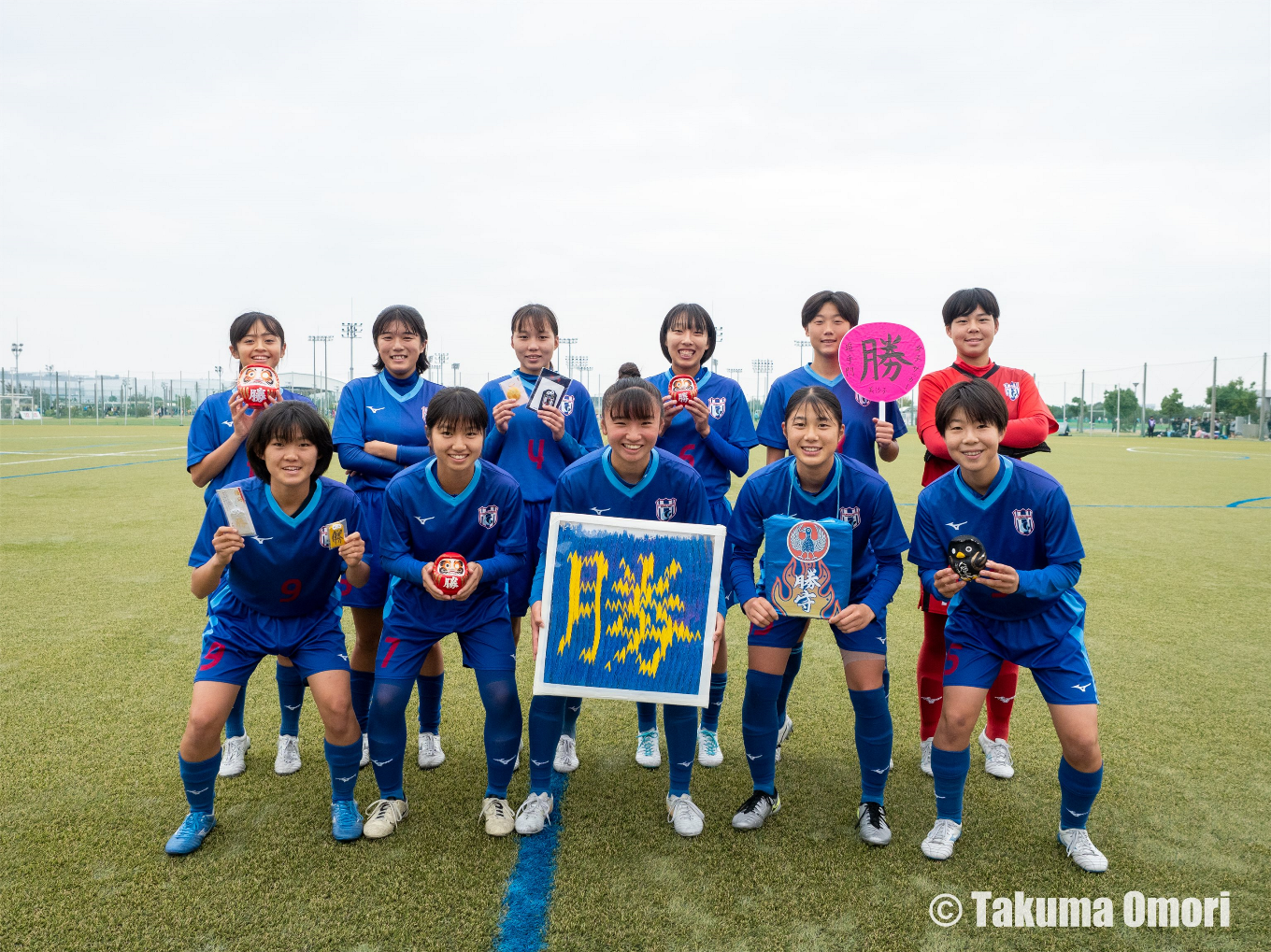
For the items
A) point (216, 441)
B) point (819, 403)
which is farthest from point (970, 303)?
point (216, 441)

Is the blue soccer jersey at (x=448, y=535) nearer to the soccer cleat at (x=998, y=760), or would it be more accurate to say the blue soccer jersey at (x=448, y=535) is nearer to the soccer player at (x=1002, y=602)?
the soccer player at (x=1002, y=602)

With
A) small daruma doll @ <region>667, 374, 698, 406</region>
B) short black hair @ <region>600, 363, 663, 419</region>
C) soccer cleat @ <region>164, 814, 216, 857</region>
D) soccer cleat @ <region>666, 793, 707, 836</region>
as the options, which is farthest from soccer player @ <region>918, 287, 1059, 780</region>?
soccer cleat @ <region>164, 814, 216, 857</region>

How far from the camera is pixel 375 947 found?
2395 millimetres

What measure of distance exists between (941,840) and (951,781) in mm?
228

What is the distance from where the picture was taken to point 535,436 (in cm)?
376

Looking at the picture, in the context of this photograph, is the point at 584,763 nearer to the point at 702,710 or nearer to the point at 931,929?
the point at 702,710

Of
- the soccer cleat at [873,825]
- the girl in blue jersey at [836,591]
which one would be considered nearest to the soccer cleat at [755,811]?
the girl in blue jersey at [836,591]

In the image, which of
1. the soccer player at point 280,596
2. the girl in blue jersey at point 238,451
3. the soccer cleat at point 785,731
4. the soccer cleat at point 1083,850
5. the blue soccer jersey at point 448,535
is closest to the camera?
the soccer cleat at point 1083,850

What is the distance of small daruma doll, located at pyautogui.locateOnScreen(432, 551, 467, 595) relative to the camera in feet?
9.85

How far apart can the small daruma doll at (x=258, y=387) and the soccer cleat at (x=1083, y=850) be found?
12.6 feet

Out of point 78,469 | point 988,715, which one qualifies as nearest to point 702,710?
point 988,715

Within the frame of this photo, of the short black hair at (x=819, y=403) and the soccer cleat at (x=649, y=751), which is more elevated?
the short black hair at (x=819, y=403)

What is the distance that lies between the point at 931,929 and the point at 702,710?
1.66 metres

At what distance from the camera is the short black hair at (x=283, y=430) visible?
3.06 meters
